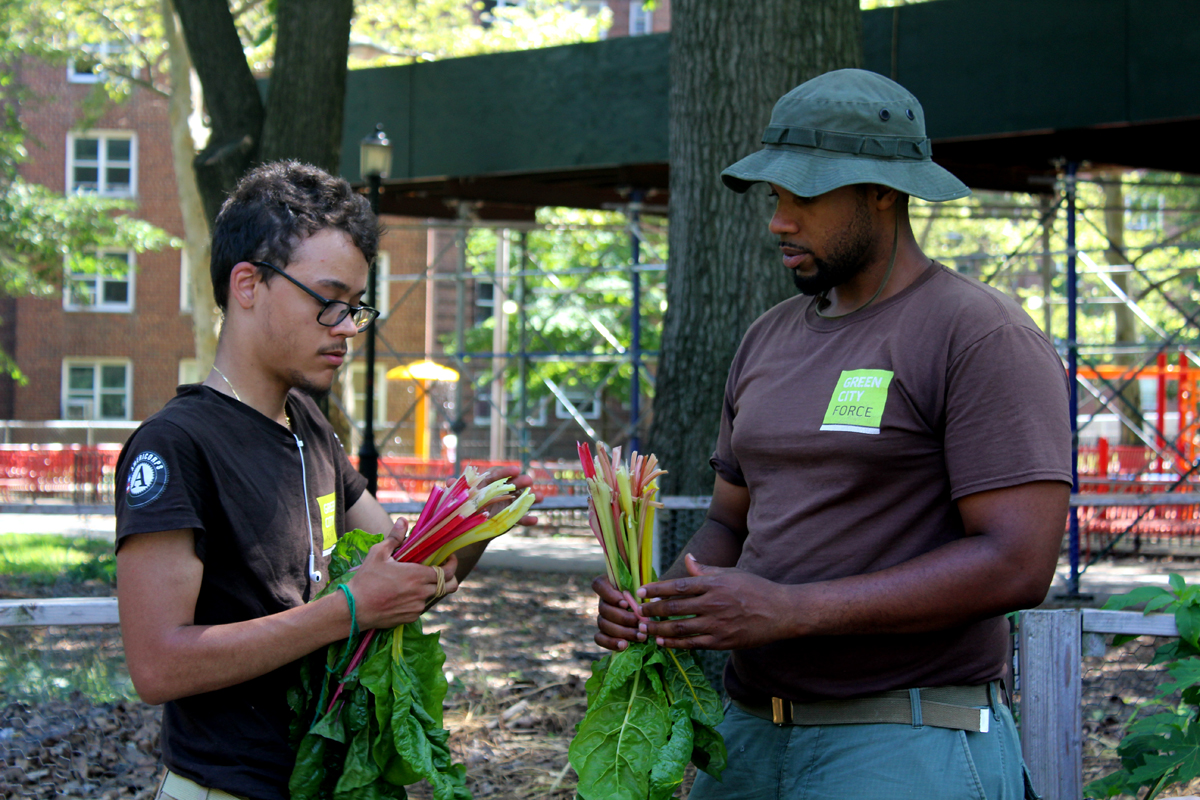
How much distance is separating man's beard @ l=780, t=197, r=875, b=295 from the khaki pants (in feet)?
5.08

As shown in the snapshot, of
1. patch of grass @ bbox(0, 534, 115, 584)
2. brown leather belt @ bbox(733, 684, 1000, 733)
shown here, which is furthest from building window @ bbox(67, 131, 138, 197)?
brown leather belt @ bbox(733, 684, 1000, 733)

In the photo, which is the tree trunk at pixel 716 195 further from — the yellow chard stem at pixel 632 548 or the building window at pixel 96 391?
the building window at pixel 96 391

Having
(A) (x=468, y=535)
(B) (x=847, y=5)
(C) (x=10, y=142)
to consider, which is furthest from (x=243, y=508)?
(C) (x=10, y=142)

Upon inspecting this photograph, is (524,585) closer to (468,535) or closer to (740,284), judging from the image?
(740,284)

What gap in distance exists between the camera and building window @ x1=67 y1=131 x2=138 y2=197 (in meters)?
29.3

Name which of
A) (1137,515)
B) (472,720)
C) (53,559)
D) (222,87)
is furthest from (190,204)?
(1137,515)

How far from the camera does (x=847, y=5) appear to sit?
4.95m

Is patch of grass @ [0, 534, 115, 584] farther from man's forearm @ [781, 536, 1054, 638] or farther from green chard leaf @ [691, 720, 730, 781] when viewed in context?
man's forearm @ [781, 536, 1054, 638]

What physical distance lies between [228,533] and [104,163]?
3062 cm

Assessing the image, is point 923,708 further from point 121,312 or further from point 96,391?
Result: point 96,391

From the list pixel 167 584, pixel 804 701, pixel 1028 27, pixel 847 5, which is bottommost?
pixel 804 701

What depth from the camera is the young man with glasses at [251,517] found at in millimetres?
1972

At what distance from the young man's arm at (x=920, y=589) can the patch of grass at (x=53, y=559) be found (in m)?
7.14

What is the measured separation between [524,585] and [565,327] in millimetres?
13936
